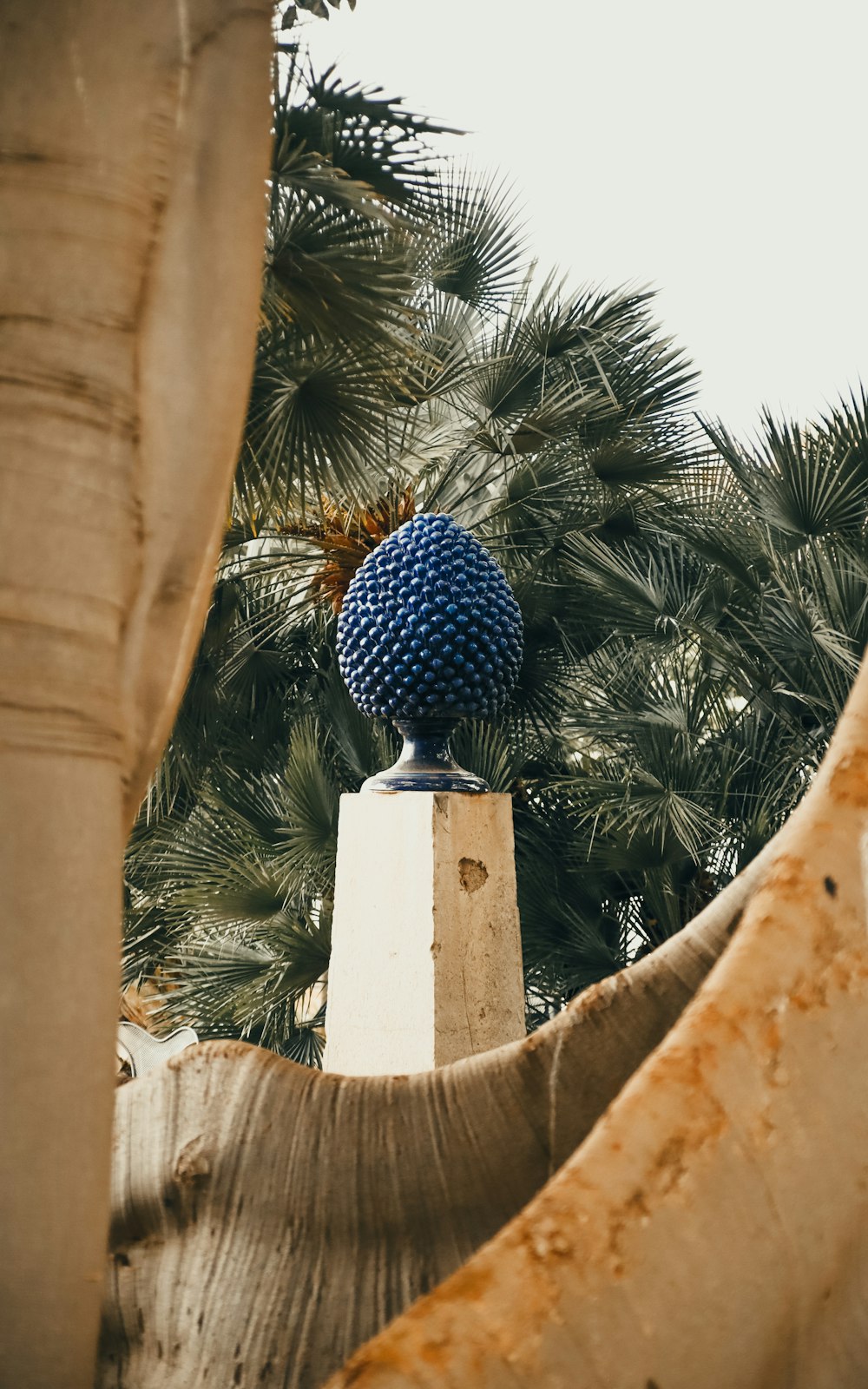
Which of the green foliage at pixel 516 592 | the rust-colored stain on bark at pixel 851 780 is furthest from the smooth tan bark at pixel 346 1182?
the green foliage at pixel 516 592

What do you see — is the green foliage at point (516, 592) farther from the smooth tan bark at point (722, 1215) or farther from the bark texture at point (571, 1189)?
the smooth tan bark at point (722, 1215)

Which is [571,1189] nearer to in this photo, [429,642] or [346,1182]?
[346,1182]

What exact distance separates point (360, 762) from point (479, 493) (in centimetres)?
153

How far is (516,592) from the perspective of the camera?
495cm

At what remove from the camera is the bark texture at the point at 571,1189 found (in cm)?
60

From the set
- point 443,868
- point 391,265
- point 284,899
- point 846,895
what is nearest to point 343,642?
point 443,868

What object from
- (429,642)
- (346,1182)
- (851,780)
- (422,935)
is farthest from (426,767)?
(851,780)

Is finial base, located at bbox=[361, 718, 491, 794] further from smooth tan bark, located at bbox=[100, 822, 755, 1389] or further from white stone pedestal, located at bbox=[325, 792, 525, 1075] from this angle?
smooth tan bark, located at bbox=[100, 822, 755, 1389]

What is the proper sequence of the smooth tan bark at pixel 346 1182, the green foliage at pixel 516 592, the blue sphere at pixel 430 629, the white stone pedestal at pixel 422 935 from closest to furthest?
the smooth tan bark at pixel 346 1182, the white stone pedestal at pixel 422 935, the blue sphere at pixel 430 629, the green foliage at pixel 516 592

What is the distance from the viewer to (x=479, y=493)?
5.39m

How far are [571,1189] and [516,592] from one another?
14.3 feet

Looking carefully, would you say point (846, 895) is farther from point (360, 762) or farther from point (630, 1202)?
Result: point (360, 762)

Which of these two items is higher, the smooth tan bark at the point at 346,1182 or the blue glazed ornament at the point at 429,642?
the blue glazed ornament at the point at 429,642

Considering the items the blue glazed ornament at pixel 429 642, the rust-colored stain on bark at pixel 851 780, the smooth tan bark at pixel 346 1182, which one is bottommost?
the smooth tan bark at pixel 346 1182
